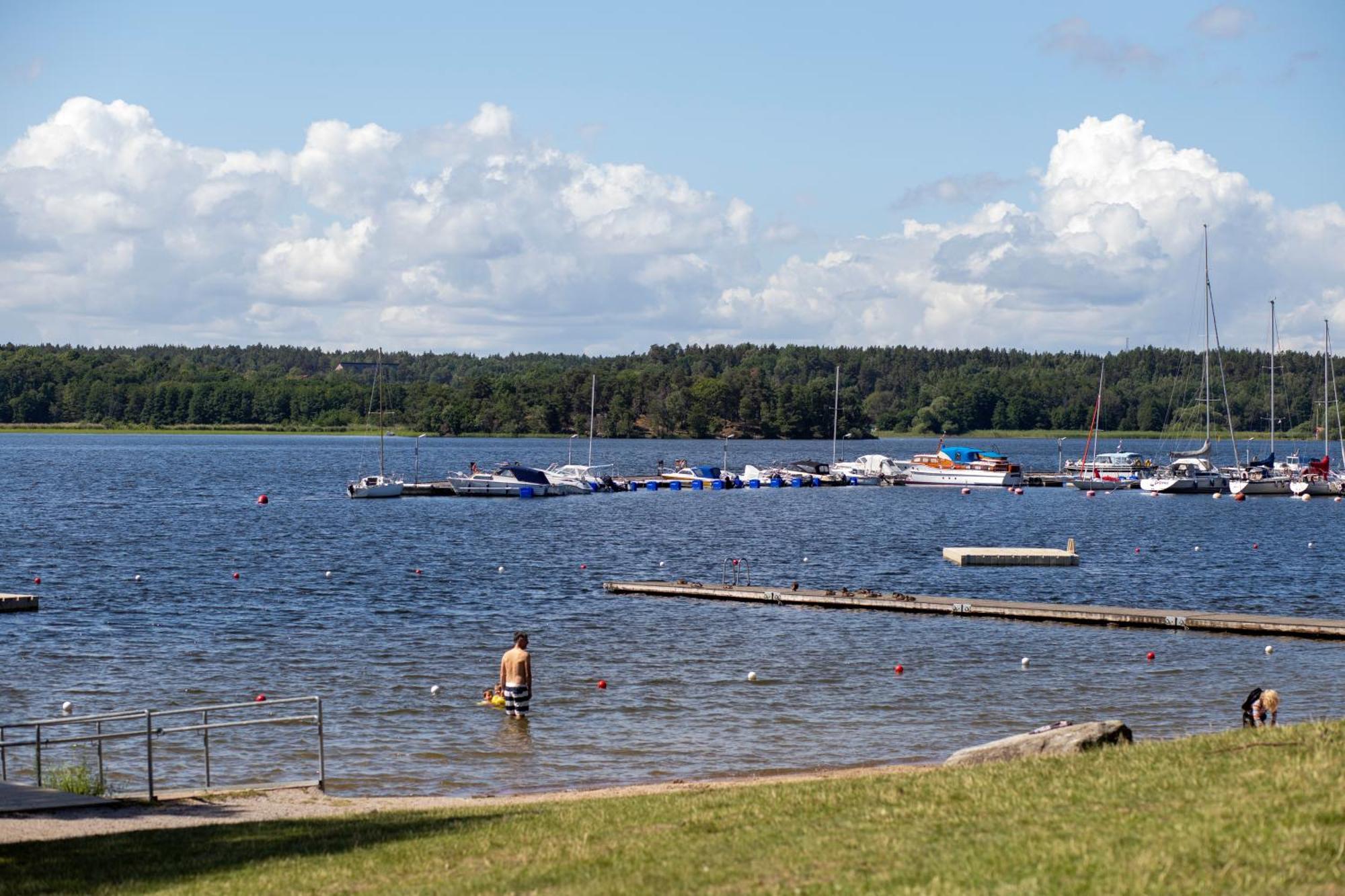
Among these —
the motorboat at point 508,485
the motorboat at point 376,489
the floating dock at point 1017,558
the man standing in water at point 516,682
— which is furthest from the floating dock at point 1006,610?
the motorboat at point 508,485

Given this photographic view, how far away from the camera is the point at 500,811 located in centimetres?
1784

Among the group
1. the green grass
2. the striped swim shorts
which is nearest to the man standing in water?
the striped swim shorts

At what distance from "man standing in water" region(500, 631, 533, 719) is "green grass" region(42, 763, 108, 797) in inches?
329

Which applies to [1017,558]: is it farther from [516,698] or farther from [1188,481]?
[1188,481]

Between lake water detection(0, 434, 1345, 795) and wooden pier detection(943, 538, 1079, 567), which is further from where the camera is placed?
wooden pier detection(943, 538, 1079, 567)

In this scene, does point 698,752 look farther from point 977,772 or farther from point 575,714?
point 977,772

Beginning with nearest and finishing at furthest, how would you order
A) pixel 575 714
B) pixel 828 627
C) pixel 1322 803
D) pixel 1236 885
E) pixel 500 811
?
pixel 1236 885
pixel 1322 803
pixel 500 811
pixel 575 714
pixel 828 627

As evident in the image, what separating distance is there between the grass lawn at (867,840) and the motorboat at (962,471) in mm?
109993

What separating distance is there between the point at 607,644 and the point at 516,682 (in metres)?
10.4

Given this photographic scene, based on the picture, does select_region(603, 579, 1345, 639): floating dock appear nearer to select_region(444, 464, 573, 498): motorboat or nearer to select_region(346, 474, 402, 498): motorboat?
select_region(346, 474, 402, 498): motorboat

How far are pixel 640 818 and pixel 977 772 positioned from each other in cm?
396

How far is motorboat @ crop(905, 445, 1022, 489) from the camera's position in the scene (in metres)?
125

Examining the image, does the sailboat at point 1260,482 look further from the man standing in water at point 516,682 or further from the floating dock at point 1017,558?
the man standing in water at point 516,682

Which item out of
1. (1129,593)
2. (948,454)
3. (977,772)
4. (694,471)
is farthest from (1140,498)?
(977,772)
